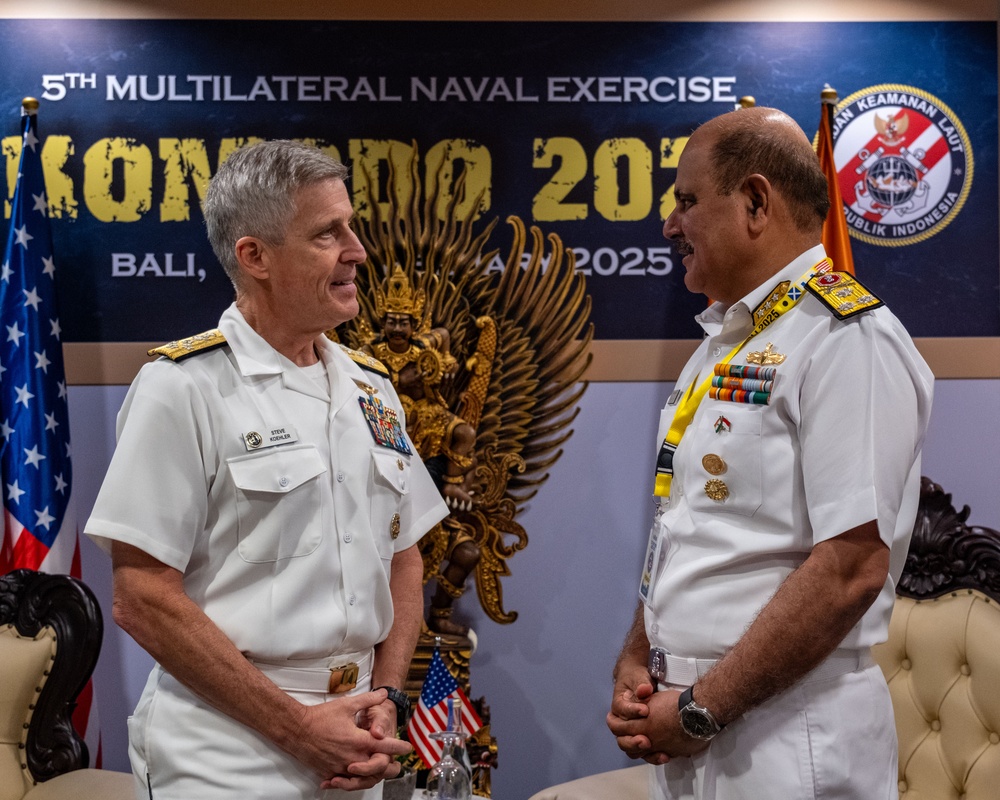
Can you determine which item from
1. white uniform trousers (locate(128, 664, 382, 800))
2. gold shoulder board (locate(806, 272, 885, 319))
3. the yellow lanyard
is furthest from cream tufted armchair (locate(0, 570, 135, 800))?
gold shoulder board (locate(806, 272, 885, 319))

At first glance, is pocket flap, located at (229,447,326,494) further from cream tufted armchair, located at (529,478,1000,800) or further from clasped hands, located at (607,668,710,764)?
cream tufted armchair, located at (529,478,1000,800)

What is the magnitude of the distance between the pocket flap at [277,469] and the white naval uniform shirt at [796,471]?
1.75 feet

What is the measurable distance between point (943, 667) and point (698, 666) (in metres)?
1.25

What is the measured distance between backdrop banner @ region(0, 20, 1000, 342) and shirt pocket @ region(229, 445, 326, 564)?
61.1 inches

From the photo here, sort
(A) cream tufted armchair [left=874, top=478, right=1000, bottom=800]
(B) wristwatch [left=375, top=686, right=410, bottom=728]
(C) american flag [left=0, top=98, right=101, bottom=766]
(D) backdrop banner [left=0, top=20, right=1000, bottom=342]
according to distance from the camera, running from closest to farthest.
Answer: (B) wristwatch [left=375, top=686, right=410, bottom=728], (A) cream tufted armchair [left=874, top=478, right=1000, bottom=800], (C) american flag [left=0, top=98, right=101, bottom=766], (D) backdrop banner [left=0, top=20, right=1000, bottom=342]

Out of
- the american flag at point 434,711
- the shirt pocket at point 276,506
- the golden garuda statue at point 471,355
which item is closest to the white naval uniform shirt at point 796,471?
the shirt pocket at point 276,506

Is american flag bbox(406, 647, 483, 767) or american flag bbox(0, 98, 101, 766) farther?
american flag bbox(0, 98, 101, 766)

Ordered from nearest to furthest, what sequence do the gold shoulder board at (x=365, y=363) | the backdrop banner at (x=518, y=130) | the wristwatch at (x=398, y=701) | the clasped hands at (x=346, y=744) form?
the clasped hands at (x=346, y=744) < the wristwatch at (x=398, y=701) < the gold shoulder board at (x=365, y=363) < the backdrop banner at (x=518, y=130)

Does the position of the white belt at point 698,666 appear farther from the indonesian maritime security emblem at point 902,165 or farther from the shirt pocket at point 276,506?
the indonesian maritime security emblem at point 902,165

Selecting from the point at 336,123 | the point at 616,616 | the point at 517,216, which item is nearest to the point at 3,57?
the point at 336,123

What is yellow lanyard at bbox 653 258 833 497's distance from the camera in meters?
1.38

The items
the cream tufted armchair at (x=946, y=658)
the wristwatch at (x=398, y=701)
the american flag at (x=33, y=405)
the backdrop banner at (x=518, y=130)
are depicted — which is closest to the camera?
the wristwatch at (x=398, y=701)

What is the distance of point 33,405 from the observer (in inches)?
104

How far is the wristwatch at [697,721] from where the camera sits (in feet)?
4.11
